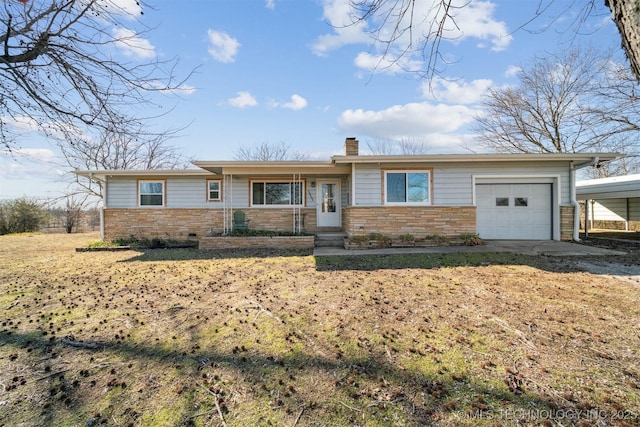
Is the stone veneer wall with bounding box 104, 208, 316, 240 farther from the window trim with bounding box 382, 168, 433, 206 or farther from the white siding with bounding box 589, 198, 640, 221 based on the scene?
the white siding with bounding box 589, 198, 640, 221

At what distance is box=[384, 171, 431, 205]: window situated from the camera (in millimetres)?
10430

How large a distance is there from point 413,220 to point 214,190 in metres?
7.89

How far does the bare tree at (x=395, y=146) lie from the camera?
29391 millimetres

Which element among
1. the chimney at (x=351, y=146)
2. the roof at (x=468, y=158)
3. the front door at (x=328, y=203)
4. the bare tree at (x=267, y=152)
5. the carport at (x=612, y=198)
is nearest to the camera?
the roof at (x=468, y=158)

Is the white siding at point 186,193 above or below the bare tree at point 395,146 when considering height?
below

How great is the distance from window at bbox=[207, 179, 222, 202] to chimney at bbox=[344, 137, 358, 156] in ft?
17.5

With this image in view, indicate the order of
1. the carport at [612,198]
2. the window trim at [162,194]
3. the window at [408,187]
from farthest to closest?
the carport at [612,198], the window trim at [162,194], the window at [408,187]

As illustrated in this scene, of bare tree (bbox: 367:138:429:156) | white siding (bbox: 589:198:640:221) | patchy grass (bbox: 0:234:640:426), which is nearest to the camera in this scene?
patchy grass (bbox: 0:234:640:426)

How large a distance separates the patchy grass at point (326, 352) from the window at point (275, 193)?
693 centimetres

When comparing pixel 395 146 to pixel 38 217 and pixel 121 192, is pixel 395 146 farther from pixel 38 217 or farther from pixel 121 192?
pixel 38 217

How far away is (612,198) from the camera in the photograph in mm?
14953

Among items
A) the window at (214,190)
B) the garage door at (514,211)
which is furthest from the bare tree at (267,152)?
the garage door at (514,211)

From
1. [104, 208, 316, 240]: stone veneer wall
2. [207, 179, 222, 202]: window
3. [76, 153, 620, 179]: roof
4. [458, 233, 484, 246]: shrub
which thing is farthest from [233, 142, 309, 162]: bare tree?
[458, 233, 484, 246]: shrub

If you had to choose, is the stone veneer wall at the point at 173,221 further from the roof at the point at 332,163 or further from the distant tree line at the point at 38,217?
the distant tree line at the point at 38,217
